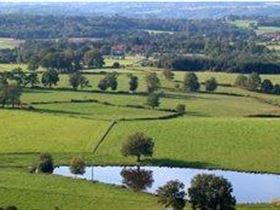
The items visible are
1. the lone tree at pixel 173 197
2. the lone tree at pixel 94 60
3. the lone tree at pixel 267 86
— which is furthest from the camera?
the lone tree at pixel 94 60

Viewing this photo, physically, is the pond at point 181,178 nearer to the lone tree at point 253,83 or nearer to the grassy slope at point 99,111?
the grassy slope at point 99,111

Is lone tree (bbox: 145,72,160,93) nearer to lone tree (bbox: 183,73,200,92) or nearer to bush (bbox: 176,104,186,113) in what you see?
lone tree (bbox: 183,73,200,92)

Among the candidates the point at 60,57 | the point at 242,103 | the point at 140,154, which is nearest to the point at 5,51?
the point at 60,57

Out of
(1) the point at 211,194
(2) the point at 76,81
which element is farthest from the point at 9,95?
(1) the point at 211,194

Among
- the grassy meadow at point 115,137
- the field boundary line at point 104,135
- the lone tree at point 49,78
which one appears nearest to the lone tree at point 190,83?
the grassy meadow at point 115,137

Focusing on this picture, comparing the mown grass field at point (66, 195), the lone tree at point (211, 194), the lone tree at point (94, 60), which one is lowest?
the lone tree at point (94, 60)

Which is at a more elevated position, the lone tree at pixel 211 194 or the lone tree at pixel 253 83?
the lone tree at pixel 211 194

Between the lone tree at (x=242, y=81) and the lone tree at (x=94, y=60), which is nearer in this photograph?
the lone tree at (x=242, y=81)

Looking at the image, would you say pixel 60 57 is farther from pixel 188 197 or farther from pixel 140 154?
pixel 188 197
